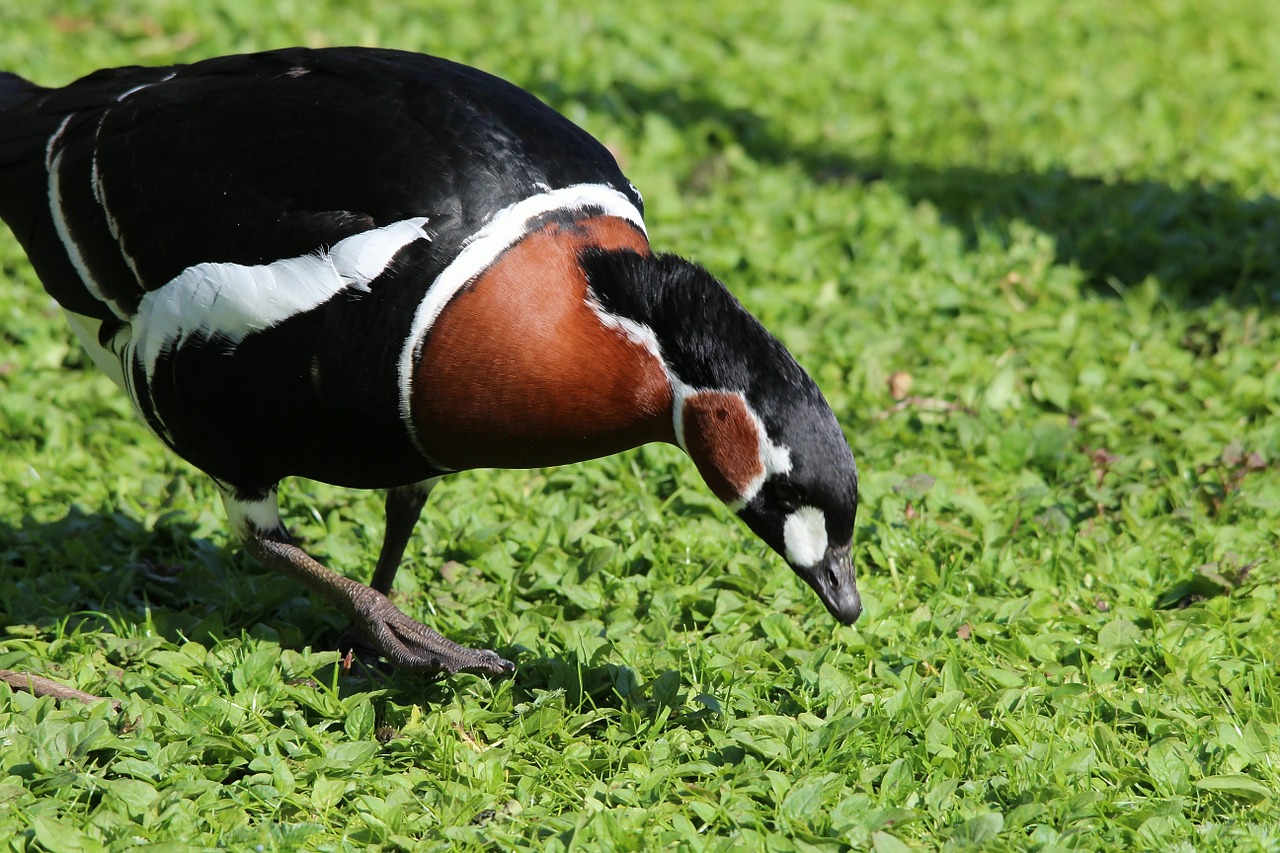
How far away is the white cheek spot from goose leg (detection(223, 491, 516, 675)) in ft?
2.50

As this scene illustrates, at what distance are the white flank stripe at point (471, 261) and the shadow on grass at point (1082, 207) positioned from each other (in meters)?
2.99

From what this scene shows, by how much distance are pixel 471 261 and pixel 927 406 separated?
2.14 meters

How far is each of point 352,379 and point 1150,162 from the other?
15.0 ft

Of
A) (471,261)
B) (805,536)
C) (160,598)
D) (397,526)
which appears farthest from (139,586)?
(805,536)

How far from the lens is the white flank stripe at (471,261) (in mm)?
2908

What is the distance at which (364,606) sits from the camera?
3285 millimetres

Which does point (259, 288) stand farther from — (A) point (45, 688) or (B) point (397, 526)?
(A) point (45, 688)

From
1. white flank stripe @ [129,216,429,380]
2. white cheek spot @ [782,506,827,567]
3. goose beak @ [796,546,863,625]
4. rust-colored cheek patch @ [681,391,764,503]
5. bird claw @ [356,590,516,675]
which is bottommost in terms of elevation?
bird claw @ [356,590,516,675]

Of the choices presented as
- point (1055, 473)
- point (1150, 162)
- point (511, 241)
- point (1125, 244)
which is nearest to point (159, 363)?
point (511, 241)

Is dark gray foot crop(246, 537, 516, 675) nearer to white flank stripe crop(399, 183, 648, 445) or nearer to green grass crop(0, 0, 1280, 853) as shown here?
green grass crop(0, 0, 1280, 853)

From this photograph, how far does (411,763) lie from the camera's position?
10.2 feet

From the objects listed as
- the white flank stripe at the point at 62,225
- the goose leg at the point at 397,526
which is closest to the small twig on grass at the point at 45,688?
the goose leg at the point at 397,526

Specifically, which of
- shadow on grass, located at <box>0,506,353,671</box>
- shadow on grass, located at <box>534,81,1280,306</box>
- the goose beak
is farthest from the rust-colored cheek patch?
shadow on grass, located at <box>534,81,1280,306</box>

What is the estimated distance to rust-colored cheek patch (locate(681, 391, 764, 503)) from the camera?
2820 mm
